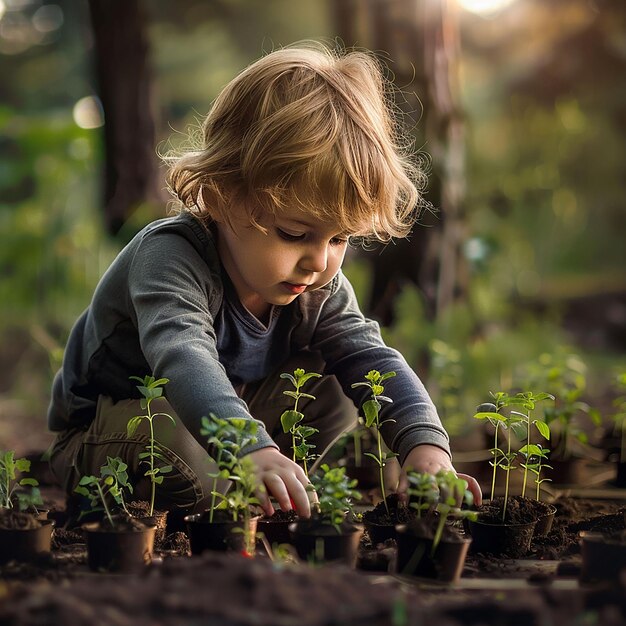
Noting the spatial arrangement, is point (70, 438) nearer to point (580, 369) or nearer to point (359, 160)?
point (359, 160)

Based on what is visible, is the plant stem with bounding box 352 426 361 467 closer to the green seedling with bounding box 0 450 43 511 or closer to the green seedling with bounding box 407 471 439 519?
the green seedling with bounding box 407 471 439 519

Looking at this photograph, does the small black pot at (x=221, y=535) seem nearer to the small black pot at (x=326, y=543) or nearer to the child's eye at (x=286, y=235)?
the small black pot at (x=326, y=543)

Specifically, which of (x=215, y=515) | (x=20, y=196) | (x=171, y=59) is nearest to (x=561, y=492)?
(x=215, y=515)

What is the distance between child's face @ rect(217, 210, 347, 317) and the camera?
254 cm

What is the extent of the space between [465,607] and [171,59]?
1147cm

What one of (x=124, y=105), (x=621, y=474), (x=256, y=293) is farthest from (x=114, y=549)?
(x=124, y=105)

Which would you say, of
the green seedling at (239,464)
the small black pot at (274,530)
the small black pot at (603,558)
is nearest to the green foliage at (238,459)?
the green seedling at (239,464)

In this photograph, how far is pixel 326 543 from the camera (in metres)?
1.97

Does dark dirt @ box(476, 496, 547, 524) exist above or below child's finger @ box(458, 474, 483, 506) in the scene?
below

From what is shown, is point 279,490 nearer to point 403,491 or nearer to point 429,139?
point 403,491

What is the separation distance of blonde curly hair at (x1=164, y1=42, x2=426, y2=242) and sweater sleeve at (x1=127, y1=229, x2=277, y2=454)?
0.21 m

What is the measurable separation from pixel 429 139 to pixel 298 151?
2.75 metres

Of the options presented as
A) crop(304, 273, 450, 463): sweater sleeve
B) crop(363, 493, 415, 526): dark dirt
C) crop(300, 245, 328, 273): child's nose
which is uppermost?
crop(300, 245, 328, 273): child's nose

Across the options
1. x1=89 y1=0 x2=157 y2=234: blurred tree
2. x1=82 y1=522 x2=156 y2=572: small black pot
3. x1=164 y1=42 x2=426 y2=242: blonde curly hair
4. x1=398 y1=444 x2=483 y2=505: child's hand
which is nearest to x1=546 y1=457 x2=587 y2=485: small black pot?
x1=398 y1=444 x2=483 y2=505: child's hand
